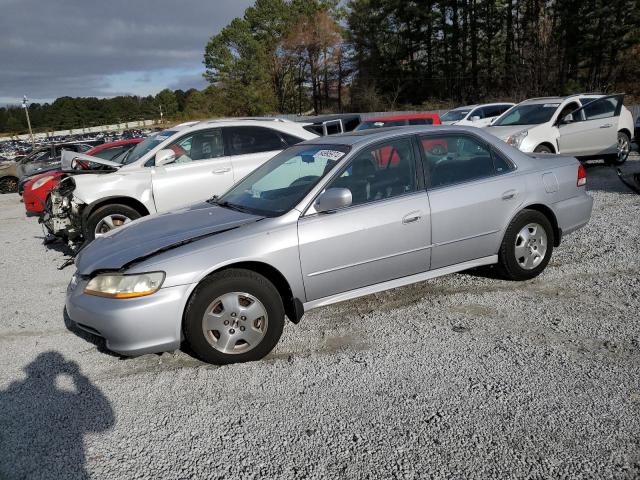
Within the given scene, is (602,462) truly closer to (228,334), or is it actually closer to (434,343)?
(434,343)

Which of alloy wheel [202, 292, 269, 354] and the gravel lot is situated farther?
alloy wheel [202, 292, 269, 354]

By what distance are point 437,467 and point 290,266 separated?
66.8 inches

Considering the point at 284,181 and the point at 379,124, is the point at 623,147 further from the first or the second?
the point at 284,181

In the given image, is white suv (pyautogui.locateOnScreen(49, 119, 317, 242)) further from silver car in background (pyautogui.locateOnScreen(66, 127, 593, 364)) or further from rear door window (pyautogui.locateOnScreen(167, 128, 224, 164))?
silver car in background (pyautogui.locateOnScreen(66, 127, 593, 364))

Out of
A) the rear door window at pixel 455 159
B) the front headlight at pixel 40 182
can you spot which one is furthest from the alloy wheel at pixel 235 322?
the front headlight at pixel 40 182

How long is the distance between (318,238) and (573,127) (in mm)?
8872

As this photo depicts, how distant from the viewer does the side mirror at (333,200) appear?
11.9 feet

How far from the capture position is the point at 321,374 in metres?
3.40

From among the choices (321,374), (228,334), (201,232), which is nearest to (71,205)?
(201,232)

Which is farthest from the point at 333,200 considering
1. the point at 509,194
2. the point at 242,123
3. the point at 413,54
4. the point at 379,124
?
the point at 413,54

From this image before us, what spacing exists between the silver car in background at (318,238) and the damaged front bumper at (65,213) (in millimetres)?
2801

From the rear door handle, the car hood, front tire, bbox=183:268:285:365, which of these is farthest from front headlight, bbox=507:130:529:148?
front tire, bbox=183:268:285:365

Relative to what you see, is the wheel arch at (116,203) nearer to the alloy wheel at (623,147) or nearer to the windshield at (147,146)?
the windshield at (147,146)

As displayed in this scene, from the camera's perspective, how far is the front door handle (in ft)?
13.0
